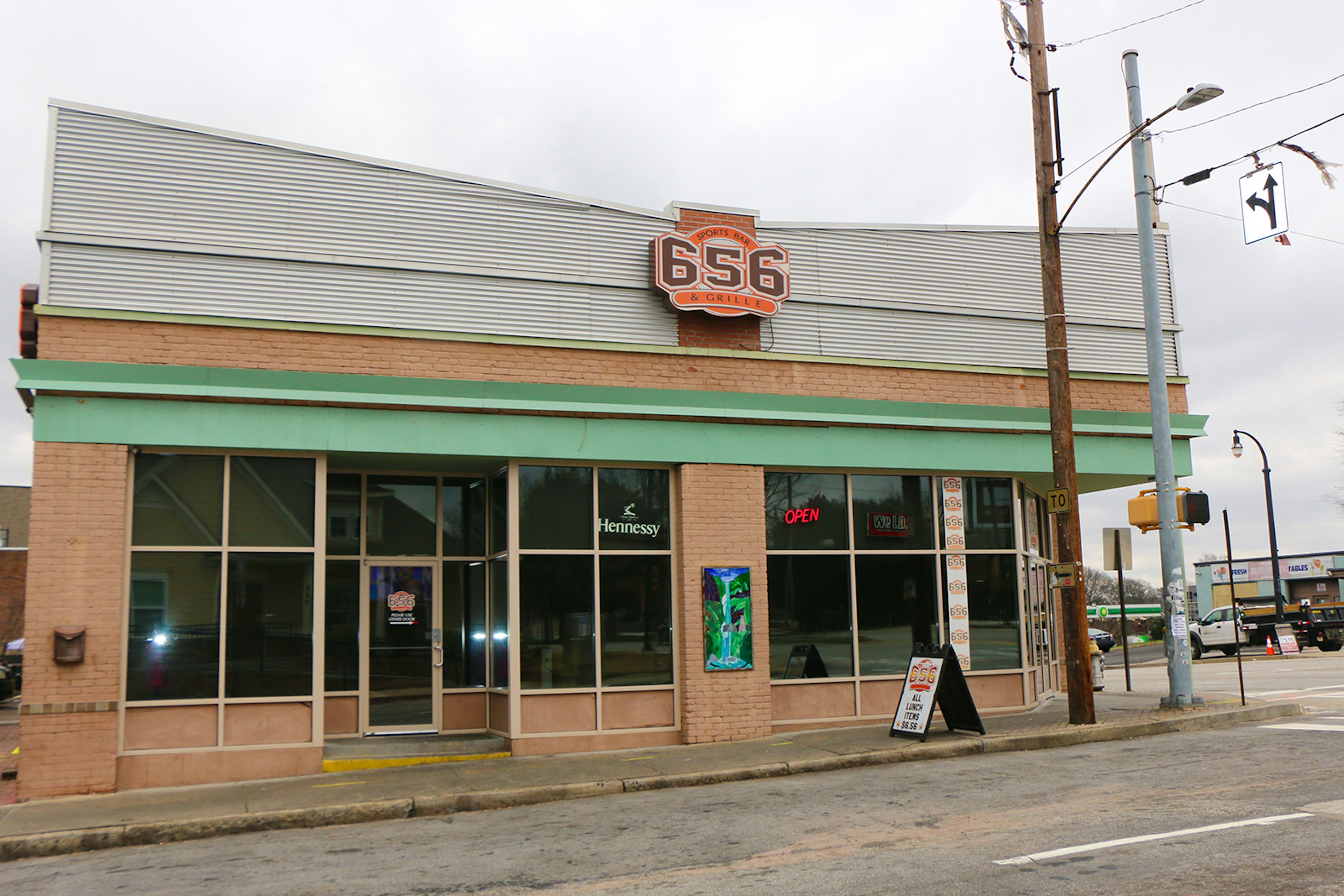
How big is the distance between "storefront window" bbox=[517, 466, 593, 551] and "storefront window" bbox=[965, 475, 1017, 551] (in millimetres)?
5985

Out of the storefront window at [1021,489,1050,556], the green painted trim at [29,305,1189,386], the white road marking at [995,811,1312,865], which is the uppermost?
the green painted trim at [29,305,1189,386]

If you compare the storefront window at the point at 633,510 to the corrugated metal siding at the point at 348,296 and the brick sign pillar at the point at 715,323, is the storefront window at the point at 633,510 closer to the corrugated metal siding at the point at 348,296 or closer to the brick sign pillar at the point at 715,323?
the corrugated metal siding at the point at 348,296

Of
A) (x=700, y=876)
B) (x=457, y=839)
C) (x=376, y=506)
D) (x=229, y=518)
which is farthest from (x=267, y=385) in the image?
(x=700, y=876)

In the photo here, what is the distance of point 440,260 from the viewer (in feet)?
44.6

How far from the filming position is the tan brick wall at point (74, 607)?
36.9 feet

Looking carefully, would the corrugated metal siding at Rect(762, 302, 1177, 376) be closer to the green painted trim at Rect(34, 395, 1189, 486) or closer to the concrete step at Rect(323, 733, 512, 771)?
the green painted trim at Rect(34, 395, 1189, 486)

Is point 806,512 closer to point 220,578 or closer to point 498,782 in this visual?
point 498,782

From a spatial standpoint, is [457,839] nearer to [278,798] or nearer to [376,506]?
[278,798]

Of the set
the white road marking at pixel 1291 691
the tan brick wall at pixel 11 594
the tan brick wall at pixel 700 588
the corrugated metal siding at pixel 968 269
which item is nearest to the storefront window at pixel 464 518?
the tan brick wall at pixel 700 588

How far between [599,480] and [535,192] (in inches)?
159

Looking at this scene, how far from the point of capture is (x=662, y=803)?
34.3 ft

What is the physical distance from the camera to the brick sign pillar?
48.1ft

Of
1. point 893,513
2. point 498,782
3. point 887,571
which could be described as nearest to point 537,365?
point 498,782

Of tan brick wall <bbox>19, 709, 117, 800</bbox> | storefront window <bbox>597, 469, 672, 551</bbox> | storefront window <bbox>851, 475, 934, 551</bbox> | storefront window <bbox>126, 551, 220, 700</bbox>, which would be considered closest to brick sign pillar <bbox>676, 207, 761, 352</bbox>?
storefront window <bbox>597, 469, 672, 551</bbox>
